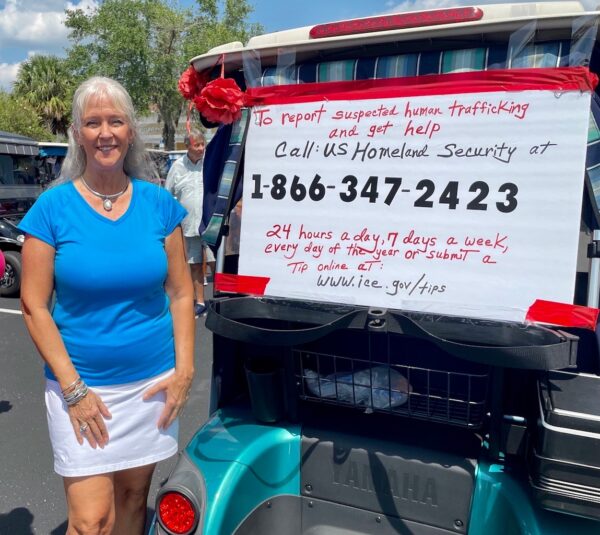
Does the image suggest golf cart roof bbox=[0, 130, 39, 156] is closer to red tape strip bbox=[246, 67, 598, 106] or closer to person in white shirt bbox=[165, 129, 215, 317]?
person in white shirt bbox=[165, 129, 215, 317]

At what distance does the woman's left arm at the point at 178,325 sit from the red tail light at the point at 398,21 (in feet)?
2.70

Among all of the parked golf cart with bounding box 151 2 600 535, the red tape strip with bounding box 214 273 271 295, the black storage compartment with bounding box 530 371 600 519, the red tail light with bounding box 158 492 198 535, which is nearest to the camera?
the black storage compartment with bounding box 530 371 600 519

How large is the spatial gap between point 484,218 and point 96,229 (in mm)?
1145

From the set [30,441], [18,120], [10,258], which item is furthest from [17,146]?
[18,120]

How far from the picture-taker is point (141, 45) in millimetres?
22172

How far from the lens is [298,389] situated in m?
1.97

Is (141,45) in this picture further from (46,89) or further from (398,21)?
(398,21)

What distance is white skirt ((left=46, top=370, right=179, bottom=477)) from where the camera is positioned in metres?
1.77

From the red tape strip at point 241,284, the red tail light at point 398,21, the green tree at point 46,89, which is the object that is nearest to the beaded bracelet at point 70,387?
the red tape strip at point 241,284

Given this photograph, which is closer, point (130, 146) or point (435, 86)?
point (435, 86)

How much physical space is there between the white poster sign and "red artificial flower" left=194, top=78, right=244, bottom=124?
7 cm

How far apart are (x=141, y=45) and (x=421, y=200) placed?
23.2 metres

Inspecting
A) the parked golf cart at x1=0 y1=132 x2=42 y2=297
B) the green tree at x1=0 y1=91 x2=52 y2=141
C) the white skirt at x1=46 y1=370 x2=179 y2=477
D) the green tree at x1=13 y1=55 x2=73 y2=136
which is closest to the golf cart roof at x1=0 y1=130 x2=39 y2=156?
the parked golf cart at x1=0 y1=132 x2=42 y2=297

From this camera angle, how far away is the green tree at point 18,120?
25.7 meters
